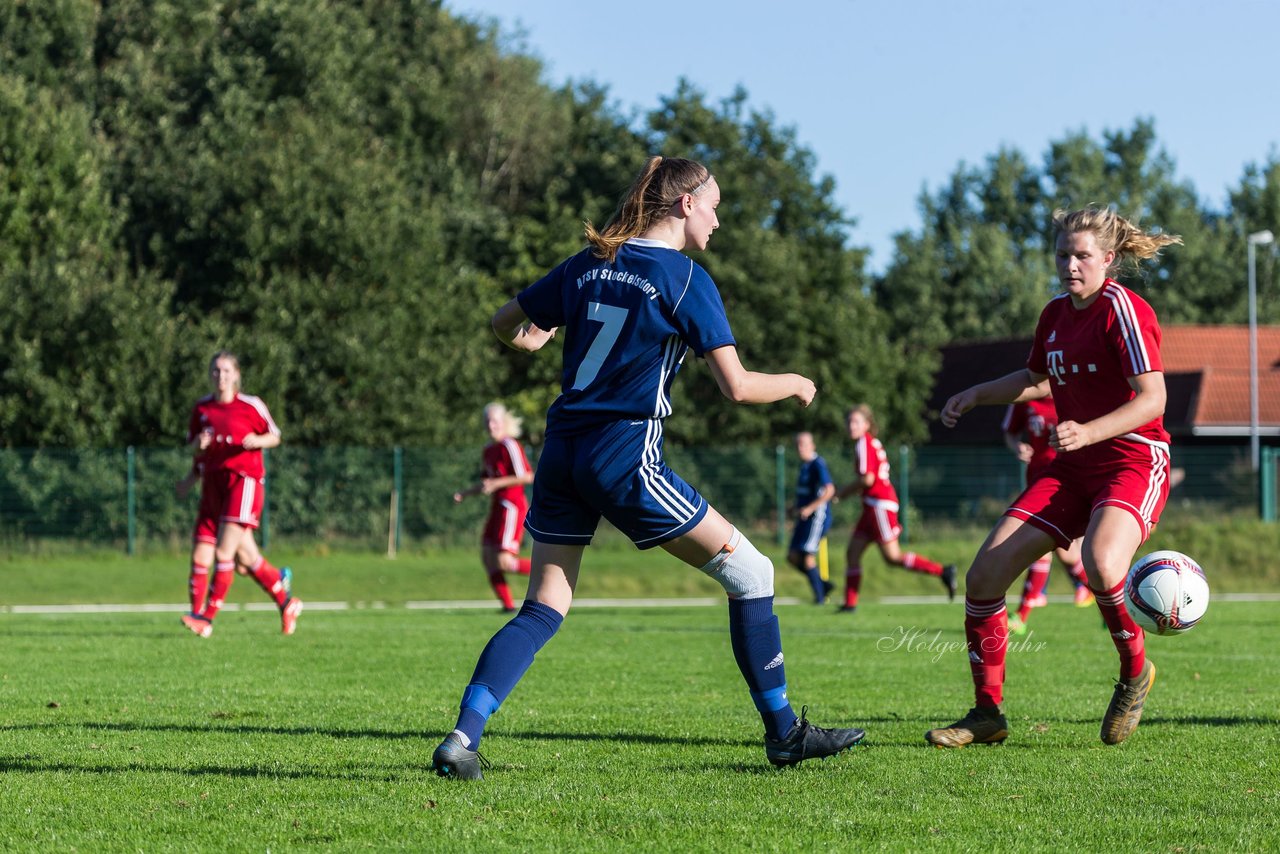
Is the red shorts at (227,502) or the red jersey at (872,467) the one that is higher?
the red jersey at (872,467)

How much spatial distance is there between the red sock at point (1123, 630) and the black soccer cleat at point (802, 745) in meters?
1.40

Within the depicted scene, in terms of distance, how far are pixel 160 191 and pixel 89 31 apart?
5.49 m

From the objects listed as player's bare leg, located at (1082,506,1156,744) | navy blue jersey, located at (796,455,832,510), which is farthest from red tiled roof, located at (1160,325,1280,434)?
player's bare leg, located at (1082,506,1156,744)

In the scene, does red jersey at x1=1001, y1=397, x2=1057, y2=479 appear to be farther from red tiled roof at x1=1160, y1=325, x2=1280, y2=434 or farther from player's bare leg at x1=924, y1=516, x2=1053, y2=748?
red tiled roof at x1=1160, y1=325, x2=1280, y2=434

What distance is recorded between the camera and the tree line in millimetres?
29844

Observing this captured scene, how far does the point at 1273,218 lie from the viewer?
2714 inches

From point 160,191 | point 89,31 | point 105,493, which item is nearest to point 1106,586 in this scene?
point 105,493

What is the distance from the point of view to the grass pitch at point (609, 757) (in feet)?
A: 14.3

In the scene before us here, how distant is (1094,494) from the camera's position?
20.5 feet

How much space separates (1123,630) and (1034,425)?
23.9ft

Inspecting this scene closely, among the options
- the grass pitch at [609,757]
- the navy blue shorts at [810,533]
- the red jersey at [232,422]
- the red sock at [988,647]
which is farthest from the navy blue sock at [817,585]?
the red sock at [988,647]

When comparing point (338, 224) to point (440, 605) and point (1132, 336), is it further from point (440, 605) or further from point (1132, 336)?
point (1132, 336)

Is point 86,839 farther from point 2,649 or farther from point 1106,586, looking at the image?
point 2,649

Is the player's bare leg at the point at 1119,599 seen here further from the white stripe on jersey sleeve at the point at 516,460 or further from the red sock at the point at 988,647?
the white stripe on jersey sleeve at the point at 516,460
